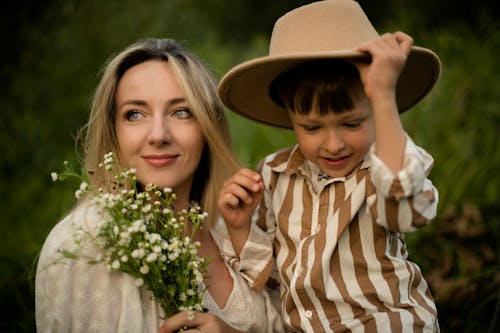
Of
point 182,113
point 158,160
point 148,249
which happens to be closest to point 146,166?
point 158,160

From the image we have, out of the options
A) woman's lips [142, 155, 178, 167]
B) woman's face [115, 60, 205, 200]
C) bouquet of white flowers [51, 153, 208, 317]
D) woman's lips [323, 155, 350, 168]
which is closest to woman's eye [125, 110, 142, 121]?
woman's face [115, 60, 205, 200]

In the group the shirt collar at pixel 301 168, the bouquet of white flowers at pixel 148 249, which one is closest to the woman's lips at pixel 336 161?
the shirt collar at pixel 301 168

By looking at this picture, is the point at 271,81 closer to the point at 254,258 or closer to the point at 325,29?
the point at 325,29

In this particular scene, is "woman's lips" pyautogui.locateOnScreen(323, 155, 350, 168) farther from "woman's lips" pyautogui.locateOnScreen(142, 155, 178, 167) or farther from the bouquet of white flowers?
"woman's lips" pyautogui.locateOnScreen(142, 155, 178, 167)

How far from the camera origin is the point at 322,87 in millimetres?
2408

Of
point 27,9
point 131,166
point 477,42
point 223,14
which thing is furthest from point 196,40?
point 131,166

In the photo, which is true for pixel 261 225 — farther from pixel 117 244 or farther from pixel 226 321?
pixel 117 244

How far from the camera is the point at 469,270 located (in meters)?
4.14

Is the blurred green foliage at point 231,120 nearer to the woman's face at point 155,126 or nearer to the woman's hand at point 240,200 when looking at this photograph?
the woman's face at point 155,126

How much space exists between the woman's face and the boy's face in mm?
620

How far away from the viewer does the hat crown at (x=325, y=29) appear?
7.72ft

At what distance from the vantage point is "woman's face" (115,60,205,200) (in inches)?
106

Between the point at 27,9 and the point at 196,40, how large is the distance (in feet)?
8.61

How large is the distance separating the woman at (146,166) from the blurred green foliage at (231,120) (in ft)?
2.16
